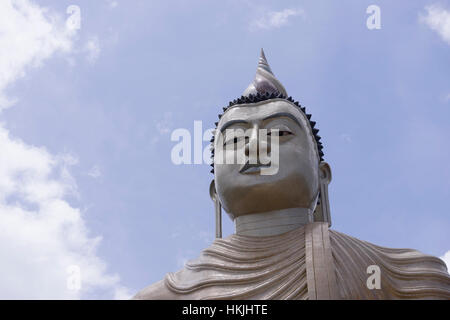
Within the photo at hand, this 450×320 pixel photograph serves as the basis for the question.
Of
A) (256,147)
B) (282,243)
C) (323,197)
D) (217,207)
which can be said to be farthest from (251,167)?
(323,197)

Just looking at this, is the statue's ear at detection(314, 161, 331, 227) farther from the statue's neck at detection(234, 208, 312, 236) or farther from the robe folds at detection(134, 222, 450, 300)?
the robe folds at detection(134, 222, 450, 300)

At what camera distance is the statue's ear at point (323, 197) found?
6.29 meters

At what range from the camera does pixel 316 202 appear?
6.16m

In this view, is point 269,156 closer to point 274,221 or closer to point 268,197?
point 268,197

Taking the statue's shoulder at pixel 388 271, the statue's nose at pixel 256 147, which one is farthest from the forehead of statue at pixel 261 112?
the statue's shoulder at pixel 388 271

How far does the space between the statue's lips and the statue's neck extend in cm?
43

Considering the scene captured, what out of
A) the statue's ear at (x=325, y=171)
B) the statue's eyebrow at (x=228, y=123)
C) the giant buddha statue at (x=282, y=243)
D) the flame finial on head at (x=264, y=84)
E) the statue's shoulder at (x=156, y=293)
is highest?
the flame finial on head at (x=264, y=84)

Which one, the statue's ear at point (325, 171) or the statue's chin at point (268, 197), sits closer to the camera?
the statue's chin at point (268, 197)

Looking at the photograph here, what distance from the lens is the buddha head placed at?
5676 mm

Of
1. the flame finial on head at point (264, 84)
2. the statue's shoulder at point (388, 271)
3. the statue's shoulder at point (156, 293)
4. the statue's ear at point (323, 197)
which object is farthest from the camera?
the flame finial on head at point (264, 84)

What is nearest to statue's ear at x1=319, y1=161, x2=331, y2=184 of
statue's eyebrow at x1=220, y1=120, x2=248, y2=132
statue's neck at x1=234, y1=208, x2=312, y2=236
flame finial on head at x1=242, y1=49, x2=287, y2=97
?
statue's neck at x1=234, y1=208, x2=312, y2=236

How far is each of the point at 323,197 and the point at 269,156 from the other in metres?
0.97

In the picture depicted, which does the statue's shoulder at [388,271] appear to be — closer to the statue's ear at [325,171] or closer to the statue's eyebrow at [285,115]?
the statue's ear at [325,171]

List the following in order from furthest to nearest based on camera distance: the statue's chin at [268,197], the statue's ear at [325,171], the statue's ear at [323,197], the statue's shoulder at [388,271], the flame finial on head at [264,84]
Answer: the flame finial on head at [264,84] → the statue's ear at [325,171] → the statue's ear at [323,197] → the statue's chin at [268,197] → the statue's shoulder at [388,271]
